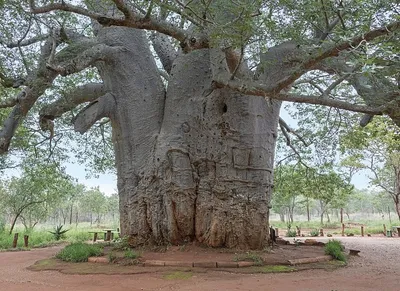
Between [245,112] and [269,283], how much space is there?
2856 millimetres

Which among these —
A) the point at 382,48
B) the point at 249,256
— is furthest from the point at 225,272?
the point at 382,48

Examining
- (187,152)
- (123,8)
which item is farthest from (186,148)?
(123,8)

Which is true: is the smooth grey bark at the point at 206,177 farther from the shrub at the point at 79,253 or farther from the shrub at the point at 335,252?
the shrub at the point at 335,252

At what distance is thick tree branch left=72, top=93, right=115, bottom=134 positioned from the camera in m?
5.58

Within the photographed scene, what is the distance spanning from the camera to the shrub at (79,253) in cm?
490

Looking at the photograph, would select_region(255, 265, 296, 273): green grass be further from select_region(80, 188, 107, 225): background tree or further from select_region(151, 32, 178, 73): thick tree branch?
select_region(80, 188, 107, 225): background tree

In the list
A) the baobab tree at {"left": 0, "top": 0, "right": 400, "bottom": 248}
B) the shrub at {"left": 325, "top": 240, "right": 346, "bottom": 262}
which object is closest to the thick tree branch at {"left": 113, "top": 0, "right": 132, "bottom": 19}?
the baobab tree at {"left": 0, "top": 0, "right": 400, "bottom": 248}

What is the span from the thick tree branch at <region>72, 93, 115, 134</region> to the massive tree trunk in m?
0.10

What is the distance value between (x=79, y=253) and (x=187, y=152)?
213cm

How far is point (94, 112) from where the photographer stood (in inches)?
224

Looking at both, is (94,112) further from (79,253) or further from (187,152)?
(79,253)

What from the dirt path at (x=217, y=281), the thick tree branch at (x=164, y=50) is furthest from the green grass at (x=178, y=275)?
the thick tree branch at (x=164, y=50)

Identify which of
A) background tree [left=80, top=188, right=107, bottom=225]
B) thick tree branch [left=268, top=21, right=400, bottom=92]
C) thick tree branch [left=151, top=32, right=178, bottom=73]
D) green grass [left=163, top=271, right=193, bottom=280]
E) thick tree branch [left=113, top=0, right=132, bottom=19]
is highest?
thick tree branch [left=151, top=32, right=178, bottom=73]

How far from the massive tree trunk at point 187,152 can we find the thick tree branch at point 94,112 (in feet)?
0.31
